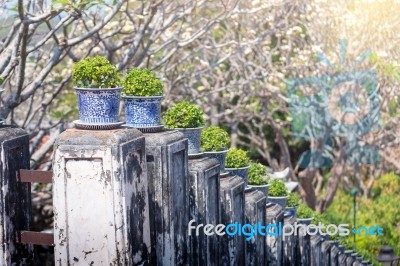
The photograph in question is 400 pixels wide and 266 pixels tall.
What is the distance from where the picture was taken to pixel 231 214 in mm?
6441

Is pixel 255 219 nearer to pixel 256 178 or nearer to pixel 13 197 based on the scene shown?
pixel 256 178

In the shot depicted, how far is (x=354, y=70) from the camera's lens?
18656mm

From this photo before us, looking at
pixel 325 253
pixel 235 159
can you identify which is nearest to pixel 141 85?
pixel 235 159

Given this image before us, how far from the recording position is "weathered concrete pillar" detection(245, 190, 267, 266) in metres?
7.21

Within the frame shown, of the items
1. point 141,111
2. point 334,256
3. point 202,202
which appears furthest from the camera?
point 334,256

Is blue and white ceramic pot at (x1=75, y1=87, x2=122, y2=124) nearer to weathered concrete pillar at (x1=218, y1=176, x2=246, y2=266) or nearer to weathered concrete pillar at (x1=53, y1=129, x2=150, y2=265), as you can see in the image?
weathered concrete pillar at (x1=53, y1=129, x2=150, y2=265)

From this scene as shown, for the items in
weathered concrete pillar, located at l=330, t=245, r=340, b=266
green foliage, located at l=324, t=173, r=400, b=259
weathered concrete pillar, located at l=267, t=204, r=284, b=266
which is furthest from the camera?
green foliage, located at l=324, t=173, r=400, b=259

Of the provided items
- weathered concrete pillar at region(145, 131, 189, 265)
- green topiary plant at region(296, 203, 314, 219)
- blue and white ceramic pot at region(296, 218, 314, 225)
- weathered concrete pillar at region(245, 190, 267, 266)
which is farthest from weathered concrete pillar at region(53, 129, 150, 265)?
green topiary plant at region(296, 203, 314, 219)

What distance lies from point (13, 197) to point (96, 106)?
777mm

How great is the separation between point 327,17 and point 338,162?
3931 millimetres

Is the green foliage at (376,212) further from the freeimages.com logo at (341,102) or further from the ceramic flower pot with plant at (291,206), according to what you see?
the ceramic flower pot with plant at (291,206)

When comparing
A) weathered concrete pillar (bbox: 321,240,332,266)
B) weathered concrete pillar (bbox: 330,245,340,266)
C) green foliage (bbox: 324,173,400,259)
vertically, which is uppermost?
weathered concrete pillar (bbox: 321,240,332,266)

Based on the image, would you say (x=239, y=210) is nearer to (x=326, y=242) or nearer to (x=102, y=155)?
(x=102, y=155)

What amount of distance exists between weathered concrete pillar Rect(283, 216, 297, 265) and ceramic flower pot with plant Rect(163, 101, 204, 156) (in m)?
3.44
